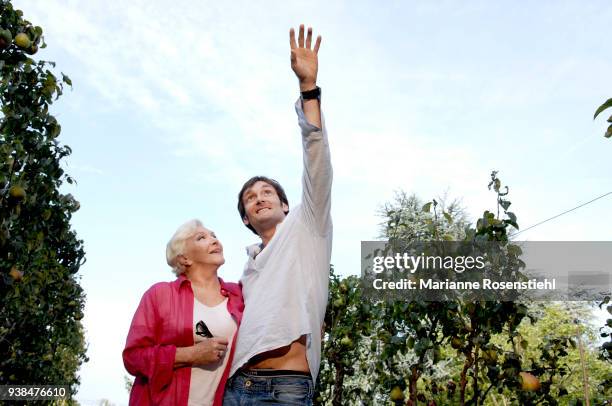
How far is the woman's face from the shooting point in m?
2.47

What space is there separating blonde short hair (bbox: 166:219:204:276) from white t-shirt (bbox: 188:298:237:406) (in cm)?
25

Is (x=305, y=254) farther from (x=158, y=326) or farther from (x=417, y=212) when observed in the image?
(x=417, y=212)

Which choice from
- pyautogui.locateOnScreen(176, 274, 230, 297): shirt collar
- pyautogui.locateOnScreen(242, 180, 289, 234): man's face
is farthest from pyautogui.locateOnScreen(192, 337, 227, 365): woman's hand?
pyautogui.locateOnScreen(242, 180, 289, 234): man's face

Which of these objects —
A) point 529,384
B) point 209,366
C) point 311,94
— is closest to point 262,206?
point 311,94

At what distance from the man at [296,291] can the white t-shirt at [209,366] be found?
12 centimetres

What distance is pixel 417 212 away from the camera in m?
21.3

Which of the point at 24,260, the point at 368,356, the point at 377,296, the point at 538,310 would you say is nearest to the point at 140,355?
the point at 377,296

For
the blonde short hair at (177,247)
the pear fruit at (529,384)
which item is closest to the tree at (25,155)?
the blonde short hair at (177,247)

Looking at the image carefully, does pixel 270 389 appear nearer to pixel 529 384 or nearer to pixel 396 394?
pixel 396 394

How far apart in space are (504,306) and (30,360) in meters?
6.37

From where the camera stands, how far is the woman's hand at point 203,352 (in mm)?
2064

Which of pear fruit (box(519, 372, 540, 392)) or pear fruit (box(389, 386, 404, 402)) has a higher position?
pear fruit (box(519, 372, 540, 392))

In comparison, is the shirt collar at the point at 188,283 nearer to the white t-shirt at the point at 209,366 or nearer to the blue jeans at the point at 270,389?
the white t-shirt at the point at 209,366

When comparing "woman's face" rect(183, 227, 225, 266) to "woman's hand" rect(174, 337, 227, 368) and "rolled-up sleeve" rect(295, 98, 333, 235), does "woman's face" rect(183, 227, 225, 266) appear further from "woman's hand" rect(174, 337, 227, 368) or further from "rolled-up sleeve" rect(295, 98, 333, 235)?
"rolled-up sleeve" rect(295, 98, 333, 235)
